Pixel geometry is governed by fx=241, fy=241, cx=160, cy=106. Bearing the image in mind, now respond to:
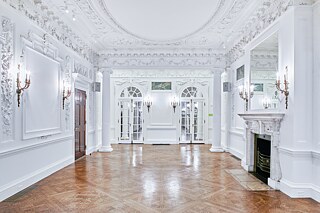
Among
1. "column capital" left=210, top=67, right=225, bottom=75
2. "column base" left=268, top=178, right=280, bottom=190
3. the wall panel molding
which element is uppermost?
"column capital" left=210, top=67, right=225, bottom=75

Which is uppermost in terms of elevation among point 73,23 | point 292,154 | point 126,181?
point 73,23

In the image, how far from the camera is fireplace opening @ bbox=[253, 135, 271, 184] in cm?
509

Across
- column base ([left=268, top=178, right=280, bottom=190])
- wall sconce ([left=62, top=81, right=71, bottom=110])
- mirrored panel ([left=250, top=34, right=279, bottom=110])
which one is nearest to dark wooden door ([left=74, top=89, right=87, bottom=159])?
wall sconce ([left=62, top=81, right=71, bottom=110])

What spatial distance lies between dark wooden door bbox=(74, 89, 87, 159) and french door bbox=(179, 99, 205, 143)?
5.02m

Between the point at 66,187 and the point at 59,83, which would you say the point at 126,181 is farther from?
the point at 59,83

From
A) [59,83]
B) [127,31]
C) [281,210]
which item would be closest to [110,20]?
[127,31]

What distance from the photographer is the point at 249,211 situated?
3.41m

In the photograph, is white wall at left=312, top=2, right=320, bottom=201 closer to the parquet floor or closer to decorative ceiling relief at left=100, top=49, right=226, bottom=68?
the parquet floor

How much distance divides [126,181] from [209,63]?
5.64 m

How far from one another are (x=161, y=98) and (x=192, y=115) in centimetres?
169

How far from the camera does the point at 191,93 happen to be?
1155cm

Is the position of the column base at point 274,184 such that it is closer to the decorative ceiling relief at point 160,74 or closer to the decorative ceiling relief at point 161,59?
the decorative ceiling relief at point 161,59

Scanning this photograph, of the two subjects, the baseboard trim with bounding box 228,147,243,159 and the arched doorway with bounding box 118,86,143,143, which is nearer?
the baseboard trim with bounding box 228,147,243,159

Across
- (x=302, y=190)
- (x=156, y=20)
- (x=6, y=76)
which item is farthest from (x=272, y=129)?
(x=6, y=76)
